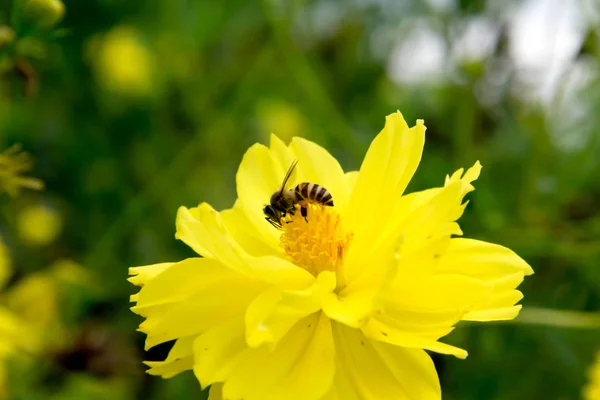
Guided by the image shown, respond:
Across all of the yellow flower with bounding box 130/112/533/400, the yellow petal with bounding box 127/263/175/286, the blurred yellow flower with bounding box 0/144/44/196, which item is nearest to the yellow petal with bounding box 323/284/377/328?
the yellow flower with bounding box 130/112/533/400

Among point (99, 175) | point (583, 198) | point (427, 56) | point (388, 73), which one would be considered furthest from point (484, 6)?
point (99, 175)

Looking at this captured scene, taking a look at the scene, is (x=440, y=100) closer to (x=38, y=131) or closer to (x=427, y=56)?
(x=427, y=56)

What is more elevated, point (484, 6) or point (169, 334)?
point (484, 6)

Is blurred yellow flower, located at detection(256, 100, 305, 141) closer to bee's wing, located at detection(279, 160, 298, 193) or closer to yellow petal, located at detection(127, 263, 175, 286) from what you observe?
bee's wing, located at detection(279, 160, 298, 193)

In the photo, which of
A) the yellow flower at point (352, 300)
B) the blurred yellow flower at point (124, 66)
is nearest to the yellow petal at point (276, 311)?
the yellow flower at point (352, 300)

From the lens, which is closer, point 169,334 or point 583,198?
point 169,334

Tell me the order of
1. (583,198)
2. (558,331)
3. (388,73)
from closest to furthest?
(558,331) → (583,198) → (388,73)

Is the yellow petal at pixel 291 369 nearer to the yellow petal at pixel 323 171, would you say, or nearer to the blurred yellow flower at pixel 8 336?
the yellow petal at pixel 323 171
